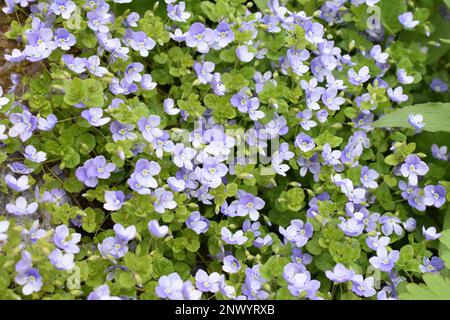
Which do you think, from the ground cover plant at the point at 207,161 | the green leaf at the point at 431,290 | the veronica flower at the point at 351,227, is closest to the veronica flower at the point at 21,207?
the ground cover plant at the point at 207,161

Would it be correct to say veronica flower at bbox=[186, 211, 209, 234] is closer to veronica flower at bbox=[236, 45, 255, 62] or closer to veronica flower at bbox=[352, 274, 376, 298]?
veronica flower at bbox=[352, 274, 376, 298]

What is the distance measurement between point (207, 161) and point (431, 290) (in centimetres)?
121

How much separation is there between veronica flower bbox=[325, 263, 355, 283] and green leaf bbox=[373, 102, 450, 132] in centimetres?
89

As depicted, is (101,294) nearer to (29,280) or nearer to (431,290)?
(29,280)

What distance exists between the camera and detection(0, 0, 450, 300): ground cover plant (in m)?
2.76

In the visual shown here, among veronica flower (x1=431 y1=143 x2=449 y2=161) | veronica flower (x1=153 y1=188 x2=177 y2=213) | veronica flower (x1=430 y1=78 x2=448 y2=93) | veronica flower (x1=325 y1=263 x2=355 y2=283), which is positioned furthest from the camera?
veronica flower (x1=430 y1=78 x2=448 y2=93)

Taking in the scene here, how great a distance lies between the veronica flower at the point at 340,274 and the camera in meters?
2.79

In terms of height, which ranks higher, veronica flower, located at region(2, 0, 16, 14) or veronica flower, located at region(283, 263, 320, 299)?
veronica flower, located at region(2, 0, 16, 14)

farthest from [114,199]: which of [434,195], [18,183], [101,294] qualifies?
[434,195]

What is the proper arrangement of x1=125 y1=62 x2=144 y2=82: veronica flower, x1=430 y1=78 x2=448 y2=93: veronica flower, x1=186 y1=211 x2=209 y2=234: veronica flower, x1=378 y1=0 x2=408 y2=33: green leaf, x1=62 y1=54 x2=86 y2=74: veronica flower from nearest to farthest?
x1=186 y1=211 x2=209 y2=234: veronica flower → x1=62 y1=54 x2=86 y2=74: veronica flower → x1=125 y1=62 x2=144 y2=82: veronica flower → x1=378 y1=0 x2=408 y2=33: green leaf → x1=430 y1=78 x2=448 y2=93: veronica flower

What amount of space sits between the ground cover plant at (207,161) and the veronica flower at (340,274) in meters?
0.01

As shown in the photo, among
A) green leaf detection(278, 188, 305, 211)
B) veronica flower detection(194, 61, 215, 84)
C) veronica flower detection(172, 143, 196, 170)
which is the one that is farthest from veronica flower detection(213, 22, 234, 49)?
green leaf detection(278, 188, 305, 211)
